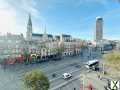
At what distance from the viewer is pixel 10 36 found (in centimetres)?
6731

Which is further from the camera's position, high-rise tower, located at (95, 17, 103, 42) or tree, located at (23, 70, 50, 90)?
high-rise tower, located at (95, 17, 103, 42)

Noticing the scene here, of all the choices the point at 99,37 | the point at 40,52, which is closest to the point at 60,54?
the point at 40,52

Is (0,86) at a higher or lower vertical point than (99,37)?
lower

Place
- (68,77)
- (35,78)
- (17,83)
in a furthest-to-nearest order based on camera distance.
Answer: (68,77) → (17,83) → (35,78)

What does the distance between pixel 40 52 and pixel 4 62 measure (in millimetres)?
20216

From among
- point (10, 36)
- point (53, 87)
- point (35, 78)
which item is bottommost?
point (53, 87)

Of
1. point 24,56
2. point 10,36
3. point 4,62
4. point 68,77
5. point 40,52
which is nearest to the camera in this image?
point 68,77

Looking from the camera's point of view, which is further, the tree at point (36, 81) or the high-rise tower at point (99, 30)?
the high-rise tower at point (99, 30)

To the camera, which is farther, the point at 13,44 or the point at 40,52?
the point at 40,52

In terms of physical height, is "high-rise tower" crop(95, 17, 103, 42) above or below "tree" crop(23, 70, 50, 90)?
above

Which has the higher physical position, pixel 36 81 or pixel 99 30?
pixel 99 30

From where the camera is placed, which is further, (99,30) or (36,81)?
(99,30)

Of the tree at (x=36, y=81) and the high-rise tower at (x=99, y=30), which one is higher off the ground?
the high-rise tower at (x=99, y=30)

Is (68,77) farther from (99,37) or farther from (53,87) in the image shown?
(99,37)
